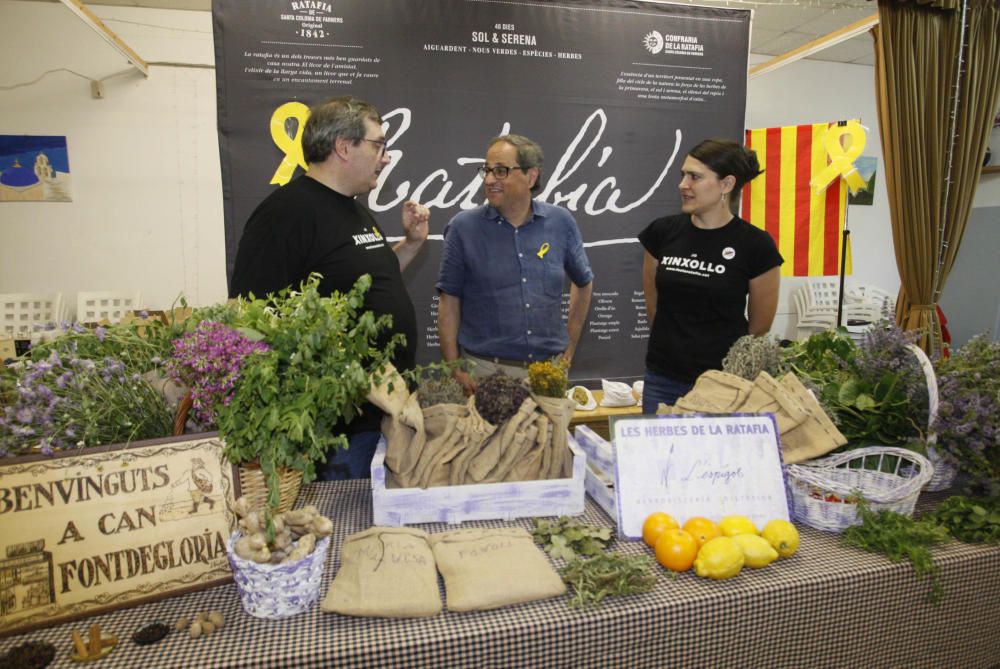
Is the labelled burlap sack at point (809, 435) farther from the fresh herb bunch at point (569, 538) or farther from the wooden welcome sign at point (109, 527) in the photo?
the wooden welcome sign at point (109, 527)

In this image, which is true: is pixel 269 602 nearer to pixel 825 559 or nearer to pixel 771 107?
pixel 825 559

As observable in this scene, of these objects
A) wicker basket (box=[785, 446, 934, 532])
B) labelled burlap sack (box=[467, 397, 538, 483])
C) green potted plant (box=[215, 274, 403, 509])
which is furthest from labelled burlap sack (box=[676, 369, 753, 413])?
green potted plant (box=[215, 274, 403, 509])

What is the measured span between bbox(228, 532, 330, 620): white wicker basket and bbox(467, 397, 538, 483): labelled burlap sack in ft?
1.23

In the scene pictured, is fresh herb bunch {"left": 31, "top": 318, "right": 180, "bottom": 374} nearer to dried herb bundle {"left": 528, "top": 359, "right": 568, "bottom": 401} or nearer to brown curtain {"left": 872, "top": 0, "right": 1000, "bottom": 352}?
dried herb bundle {"left": 528, "top": 359, "right": 568, "bottom": 401}

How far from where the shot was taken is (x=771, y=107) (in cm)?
639

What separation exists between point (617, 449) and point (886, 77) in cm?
323

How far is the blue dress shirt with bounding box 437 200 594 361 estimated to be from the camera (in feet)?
8.49

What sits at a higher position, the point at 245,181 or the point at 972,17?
the point at 972,17

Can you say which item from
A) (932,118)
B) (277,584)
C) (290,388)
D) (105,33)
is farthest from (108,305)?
(932,118)

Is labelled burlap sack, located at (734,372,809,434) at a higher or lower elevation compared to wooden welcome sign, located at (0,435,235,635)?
higher

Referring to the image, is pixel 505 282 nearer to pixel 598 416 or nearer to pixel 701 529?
pixel 598 416

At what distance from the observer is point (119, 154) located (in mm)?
5020

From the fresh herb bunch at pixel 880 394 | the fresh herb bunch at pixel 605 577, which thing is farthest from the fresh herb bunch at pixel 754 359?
the fresh herb bunch at pixel 605 577

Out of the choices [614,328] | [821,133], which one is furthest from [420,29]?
[821,133]
